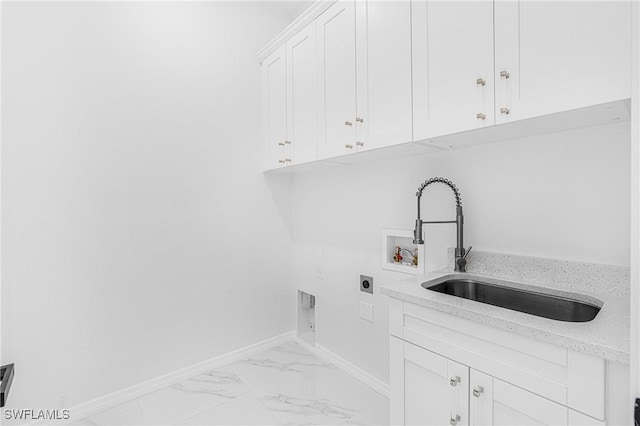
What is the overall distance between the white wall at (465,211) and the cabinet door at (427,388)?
0.62m

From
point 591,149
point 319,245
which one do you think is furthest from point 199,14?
point 591,149

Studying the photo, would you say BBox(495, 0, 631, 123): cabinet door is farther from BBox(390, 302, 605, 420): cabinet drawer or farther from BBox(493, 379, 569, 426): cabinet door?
BBox(493, 379, 569, 426): cabinet door

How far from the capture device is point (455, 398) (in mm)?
1225

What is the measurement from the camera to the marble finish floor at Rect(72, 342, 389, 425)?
1.86 metres

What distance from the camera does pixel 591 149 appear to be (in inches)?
51.0

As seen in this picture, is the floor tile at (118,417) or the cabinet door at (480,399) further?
the floor tile at (118,417)

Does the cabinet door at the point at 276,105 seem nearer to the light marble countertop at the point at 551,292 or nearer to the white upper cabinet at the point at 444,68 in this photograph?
the white upper cabinet at the point at 444,68

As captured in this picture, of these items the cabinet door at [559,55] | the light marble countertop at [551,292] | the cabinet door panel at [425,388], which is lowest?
the cabinet door panel at [425,388]

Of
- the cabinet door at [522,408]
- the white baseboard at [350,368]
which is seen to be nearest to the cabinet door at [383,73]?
the cabinet door at [522,408]

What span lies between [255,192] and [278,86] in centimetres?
82

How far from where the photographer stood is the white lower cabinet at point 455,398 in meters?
1.02

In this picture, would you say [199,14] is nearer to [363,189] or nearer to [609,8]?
[363,189]

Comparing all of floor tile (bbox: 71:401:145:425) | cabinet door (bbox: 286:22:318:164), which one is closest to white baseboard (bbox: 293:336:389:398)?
floor tile (bbox: 71:401:145:425)

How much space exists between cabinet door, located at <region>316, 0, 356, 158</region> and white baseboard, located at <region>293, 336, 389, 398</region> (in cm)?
146
